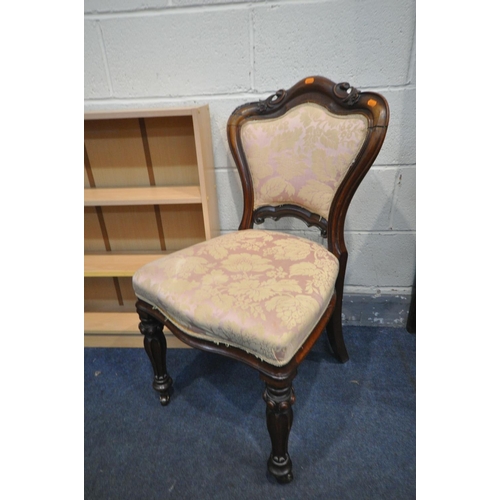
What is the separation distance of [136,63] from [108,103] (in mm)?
199

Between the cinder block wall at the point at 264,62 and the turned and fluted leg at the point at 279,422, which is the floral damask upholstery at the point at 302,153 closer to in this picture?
the cinder block wall at the point at 264,62

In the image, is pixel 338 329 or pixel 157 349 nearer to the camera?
pixel 157 349

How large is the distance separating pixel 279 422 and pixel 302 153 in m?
0.78

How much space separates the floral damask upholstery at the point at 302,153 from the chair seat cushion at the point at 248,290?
167mm

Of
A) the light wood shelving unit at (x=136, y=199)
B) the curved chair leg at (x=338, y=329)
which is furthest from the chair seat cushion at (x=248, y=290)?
the light wood shelving unit at (x=136, y=199)

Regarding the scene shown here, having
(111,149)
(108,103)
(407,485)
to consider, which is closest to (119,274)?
(111,149)

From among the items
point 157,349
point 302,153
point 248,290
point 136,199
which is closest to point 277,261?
point 248,290

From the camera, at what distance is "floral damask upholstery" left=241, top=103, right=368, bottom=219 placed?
0.96 m

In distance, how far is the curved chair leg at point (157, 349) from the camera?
39.8 inches

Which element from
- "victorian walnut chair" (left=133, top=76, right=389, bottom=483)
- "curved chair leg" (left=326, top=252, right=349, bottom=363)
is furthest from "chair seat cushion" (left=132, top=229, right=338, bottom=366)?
"curved chair leg" (left=326, top=252, right=349, bottom=363)

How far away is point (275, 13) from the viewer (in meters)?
1.12

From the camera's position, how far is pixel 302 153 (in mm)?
1053

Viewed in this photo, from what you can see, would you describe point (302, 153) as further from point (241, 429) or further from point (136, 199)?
point (241, 429)

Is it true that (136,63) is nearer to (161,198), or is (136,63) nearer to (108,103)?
(108,103)
